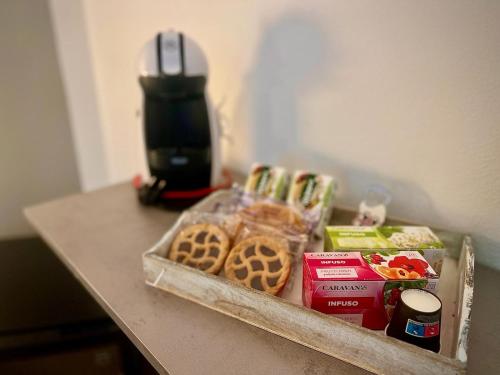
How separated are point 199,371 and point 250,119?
2.36 feet

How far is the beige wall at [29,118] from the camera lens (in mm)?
1354

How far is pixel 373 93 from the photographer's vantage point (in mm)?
751

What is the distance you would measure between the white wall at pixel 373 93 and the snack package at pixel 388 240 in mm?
165

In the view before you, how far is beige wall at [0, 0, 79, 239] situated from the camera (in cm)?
135

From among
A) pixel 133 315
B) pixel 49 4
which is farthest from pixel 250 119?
pixel 49 4

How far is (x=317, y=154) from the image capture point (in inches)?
35.2

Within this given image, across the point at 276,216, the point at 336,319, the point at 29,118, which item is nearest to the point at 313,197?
the point at 276,216

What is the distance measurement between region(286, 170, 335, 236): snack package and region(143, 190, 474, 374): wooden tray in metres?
0.13

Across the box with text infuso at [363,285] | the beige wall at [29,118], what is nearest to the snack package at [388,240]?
the box with text infuso at [363,285]

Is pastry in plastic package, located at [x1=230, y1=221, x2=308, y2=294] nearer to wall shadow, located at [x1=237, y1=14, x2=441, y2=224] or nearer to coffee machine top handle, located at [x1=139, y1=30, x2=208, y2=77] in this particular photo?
wall shadow, located at [x1=237, y1=14, x2=441, y2=224]

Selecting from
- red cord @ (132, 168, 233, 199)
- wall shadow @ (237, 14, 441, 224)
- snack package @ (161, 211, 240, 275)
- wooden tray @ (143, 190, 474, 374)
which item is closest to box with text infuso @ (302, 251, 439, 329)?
wooden tray @ (143, 190, 474, 374)

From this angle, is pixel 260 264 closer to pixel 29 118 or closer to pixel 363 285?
pixel 363 285

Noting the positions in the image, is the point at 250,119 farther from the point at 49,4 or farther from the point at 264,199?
the point at 49,4

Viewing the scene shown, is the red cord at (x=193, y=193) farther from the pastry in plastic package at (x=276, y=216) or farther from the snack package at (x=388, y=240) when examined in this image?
the snack package at (x=388, y=240)
